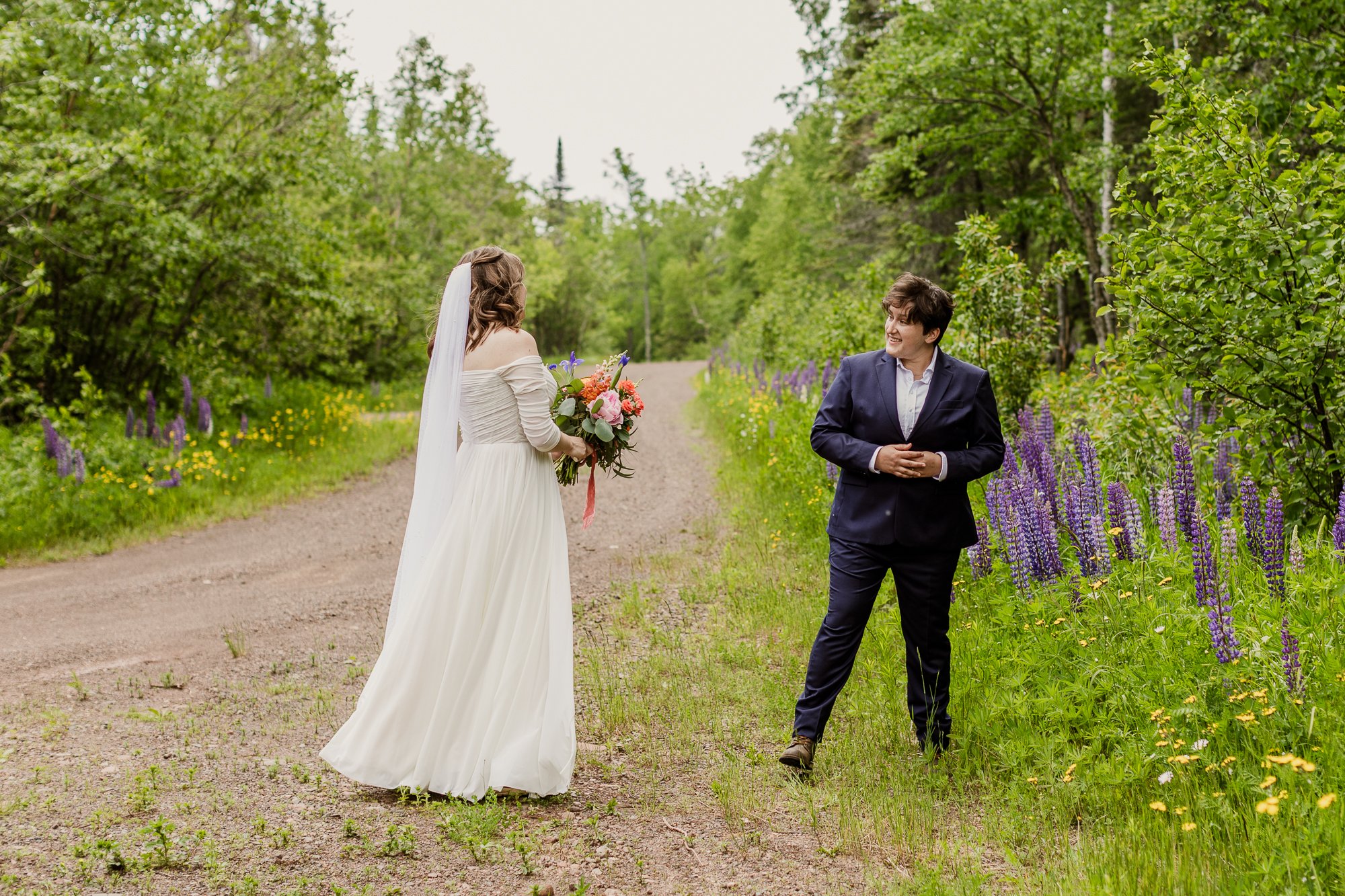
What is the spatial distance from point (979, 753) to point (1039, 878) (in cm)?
108

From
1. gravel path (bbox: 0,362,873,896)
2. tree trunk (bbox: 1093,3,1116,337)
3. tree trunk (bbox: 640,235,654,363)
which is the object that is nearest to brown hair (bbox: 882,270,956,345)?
gravel path (bbox: 0,362,873,896)

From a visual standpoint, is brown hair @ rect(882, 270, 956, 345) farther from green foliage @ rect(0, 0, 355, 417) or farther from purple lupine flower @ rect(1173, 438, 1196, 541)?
green foliage @ rect(0, 0, 355, 417)

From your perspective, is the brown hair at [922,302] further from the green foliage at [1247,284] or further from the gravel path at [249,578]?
the gravel path at [249,578]

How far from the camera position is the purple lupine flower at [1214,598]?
12.5 feet

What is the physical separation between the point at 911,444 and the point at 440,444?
2.25 m

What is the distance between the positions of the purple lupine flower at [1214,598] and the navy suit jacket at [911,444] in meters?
0.91

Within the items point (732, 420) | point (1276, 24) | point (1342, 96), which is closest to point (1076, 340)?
point (732, 420)

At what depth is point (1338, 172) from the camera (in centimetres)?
491

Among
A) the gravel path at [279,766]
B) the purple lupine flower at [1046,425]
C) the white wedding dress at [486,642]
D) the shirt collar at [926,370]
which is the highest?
the shirt collar at [926,370]

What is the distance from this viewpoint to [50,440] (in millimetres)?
10633

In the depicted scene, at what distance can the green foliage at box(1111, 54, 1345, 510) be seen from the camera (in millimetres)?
4941

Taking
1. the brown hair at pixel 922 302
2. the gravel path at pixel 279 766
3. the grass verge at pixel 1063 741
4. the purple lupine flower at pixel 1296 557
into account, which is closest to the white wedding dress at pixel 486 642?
the gravel path at pixel 279 766

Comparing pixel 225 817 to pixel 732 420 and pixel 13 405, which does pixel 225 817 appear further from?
pixel 732 420

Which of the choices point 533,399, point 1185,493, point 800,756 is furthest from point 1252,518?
point 533,399
